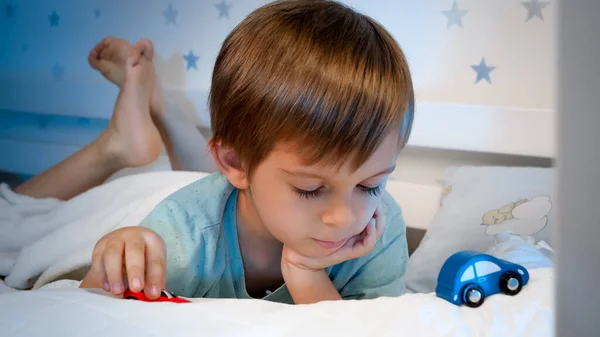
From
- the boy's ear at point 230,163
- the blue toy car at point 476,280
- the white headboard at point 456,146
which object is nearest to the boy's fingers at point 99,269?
the boy's ear at point 230,163

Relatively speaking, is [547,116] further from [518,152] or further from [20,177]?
[20,177]

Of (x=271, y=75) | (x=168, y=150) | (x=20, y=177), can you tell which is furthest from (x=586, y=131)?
(x=20, y=177)

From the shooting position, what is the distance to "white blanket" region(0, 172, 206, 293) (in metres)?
0.84

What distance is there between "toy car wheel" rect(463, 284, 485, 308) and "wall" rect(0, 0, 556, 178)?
498 millimetres

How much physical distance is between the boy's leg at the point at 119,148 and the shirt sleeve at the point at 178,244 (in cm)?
37

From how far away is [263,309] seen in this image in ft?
1.53

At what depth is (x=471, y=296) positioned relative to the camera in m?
0.50

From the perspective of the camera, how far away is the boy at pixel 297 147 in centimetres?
54

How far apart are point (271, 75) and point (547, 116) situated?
537 mm

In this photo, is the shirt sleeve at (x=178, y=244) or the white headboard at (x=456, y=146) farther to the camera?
the white headboard at (x=456, y=146)

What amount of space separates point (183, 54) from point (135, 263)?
56 centimetres

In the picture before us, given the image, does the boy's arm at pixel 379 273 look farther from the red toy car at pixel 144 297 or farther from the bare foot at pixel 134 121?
the bare foot at pixel 134 121

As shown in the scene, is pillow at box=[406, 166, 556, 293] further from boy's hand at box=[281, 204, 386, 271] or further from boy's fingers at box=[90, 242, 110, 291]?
boy's fingers at box=[90, 242, 110, 291]

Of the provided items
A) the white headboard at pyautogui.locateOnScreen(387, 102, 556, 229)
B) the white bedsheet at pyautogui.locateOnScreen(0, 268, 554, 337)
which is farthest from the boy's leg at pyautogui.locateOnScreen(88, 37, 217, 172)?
the white bedsheet at pyautogui.locateOnScreen(0, 268, 554, 337)
